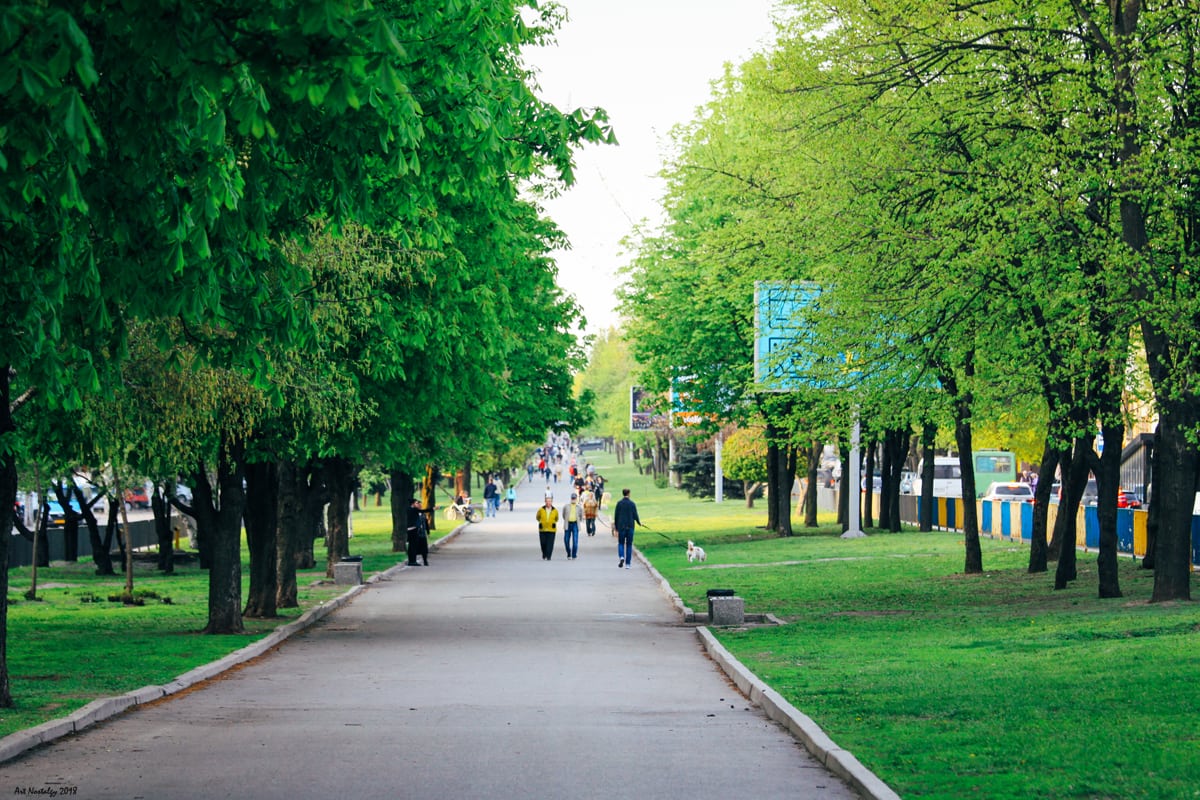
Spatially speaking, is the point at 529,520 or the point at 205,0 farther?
the point at 529,520

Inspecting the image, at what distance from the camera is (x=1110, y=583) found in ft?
77.0

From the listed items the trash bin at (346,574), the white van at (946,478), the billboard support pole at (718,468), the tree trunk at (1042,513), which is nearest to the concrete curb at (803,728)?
the tree trunk at (1042,513)

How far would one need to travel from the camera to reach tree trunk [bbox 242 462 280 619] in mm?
24297

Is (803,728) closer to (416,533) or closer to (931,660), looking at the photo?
(931,660)

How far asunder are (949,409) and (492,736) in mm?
17657

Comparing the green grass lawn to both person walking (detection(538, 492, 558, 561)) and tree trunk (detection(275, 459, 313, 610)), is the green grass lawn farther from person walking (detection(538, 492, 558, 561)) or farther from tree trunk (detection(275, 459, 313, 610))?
person walking (detection(538, 492, 558, 561))

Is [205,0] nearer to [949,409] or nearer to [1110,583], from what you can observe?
[1110,583]

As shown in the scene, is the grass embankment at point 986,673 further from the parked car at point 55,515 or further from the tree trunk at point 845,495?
the parked car at point 55,515

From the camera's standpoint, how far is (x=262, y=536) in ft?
81.1

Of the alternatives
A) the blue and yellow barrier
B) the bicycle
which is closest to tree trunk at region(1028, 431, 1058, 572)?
the blue and yellow barrier

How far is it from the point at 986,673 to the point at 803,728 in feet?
13.5

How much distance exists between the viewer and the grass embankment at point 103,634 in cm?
1522

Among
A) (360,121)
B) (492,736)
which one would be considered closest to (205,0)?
(360,121)

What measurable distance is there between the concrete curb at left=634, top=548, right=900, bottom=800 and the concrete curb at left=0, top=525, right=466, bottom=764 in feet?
18.2
